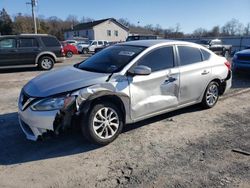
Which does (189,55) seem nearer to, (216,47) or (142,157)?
(142,157)

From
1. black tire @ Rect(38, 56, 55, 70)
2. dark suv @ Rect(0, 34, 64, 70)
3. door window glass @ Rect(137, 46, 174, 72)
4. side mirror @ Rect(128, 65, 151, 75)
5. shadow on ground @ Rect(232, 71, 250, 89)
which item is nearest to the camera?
side mirror @ Rect(128, 65, 151, 75)

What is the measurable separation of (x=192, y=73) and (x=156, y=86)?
3.65 ft

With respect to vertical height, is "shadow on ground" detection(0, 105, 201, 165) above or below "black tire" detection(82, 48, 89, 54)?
below

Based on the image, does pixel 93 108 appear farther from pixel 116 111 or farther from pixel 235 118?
pixel 235 118

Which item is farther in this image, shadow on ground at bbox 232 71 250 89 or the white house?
the white house

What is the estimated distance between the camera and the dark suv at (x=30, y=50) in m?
12.8

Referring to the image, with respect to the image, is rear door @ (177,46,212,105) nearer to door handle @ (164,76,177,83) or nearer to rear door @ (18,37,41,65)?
door handle @ (164,76,177,83)

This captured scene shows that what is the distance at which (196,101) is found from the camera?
238 inches

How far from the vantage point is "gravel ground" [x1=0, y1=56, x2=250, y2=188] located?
11.5 feet

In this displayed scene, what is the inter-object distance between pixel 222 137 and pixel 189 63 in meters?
1.70

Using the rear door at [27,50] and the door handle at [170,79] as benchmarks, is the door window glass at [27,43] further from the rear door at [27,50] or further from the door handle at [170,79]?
the door handle at [170,79]

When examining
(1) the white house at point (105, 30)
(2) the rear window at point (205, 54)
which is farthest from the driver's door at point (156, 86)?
(1) the white house at point (105, 30)

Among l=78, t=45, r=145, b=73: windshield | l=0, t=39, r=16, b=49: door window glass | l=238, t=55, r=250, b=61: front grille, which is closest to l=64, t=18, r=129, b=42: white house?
l=0, t=39, r=16, b=49: door window glass

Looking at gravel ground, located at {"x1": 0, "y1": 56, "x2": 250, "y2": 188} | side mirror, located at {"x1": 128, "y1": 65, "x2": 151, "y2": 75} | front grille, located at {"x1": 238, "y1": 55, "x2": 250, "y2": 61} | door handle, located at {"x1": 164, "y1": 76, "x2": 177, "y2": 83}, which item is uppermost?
side mirror, located at {"x1": 128, "y1": 65, "x2": 151, "y2": 75}
